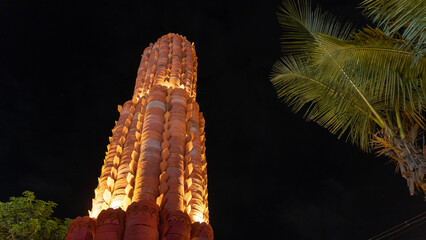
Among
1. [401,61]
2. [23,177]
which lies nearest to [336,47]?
[401,61]

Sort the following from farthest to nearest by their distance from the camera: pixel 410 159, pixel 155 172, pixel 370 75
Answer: pixel 155 172, pixel 370 75, pixel 410 159

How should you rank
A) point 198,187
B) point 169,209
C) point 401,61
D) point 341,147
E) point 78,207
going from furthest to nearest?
point 341,147 → point 78,207 → point 198,187 → point 169,209 → point 401,61

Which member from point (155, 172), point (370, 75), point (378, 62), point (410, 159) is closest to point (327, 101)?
point (370, 75)

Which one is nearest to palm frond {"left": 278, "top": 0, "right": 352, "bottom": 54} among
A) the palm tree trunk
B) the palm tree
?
the palm tree

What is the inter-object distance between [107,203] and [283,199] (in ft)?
60.3

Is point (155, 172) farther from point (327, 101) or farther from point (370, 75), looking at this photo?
point (370, 75)

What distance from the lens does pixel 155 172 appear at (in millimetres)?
9234

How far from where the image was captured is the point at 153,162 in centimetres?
945

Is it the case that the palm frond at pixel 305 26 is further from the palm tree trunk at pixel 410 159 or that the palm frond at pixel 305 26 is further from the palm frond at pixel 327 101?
the palm tree trunk at pixel 410 159

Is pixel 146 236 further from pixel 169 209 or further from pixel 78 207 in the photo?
pixel 78 207

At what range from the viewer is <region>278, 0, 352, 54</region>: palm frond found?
29.0ft

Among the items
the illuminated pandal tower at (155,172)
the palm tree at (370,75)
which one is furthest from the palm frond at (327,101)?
the illuminated pandal tower at (155,172)

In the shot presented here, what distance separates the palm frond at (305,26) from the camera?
348 inches

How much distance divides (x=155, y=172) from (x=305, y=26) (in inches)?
200
